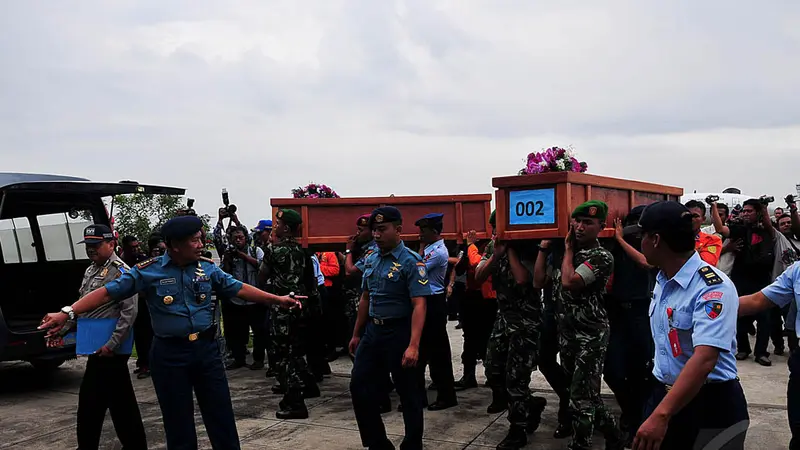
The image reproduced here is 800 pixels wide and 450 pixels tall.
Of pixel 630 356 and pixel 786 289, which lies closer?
pixel 786 289

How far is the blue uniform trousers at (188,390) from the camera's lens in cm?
Answer: 407

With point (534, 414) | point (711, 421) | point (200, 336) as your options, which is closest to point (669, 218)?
point (711, 421)

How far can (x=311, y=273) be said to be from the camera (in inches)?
264

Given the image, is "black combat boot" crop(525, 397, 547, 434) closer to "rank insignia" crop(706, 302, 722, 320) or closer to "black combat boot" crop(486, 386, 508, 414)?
"black combat boot" crop(486, 386, 508, 414)

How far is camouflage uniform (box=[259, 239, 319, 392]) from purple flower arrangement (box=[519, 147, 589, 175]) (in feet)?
8.55

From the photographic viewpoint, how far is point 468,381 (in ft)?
23.5

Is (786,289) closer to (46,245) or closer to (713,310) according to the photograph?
(713,310)

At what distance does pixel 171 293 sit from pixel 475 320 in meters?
3.88

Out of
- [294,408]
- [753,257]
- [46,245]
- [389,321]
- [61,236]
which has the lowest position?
[294,408]

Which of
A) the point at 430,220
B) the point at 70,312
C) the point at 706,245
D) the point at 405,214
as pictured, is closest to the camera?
the point at 70,312

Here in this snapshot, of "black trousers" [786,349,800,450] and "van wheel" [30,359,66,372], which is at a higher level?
"black trousers" [786,349,800,450]

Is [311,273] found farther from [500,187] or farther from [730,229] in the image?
[730,229]

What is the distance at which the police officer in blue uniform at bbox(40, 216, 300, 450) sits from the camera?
4.07 metres

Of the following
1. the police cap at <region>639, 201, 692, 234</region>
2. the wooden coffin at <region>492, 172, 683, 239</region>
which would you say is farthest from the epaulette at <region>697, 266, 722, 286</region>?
the wooden coffin at <region>492, 172, 683, 239</region>
